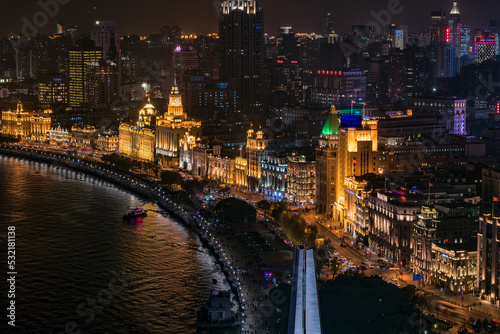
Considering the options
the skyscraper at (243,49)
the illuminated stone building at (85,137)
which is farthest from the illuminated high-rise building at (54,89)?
the illuminated stone building at (85,137)

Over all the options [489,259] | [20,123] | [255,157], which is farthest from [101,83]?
[489,259]

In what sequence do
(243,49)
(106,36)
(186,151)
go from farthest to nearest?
(106,36) < (243,49) < (186,151)

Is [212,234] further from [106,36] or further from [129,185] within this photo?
[106,36]

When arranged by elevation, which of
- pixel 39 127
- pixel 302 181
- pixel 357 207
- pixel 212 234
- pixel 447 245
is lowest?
pixel 212 234

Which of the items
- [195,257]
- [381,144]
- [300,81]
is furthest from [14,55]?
[195,257]

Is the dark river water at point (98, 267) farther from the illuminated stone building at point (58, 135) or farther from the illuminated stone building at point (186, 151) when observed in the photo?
the illuminated stone building at point (58, 135)

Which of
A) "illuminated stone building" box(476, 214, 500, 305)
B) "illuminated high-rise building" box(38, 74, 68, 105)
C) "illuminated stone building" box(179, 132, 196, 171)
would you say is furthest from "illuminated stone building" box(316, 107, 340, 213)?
"illuminated high-rise building" box(38, 74, 68, 105)
